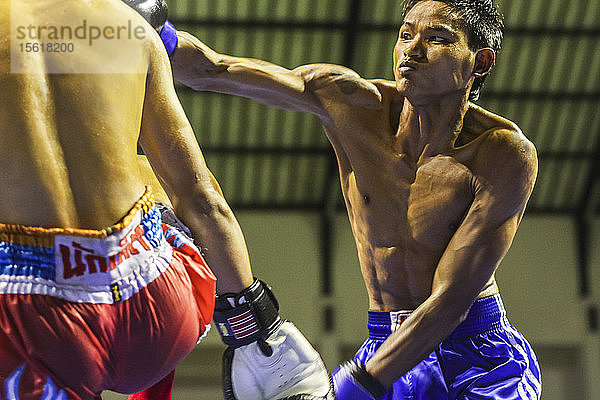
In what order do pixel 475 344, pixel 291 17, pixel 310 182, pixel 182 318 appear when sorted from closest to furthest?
pixel 182 318, pixel 475 344, pixel 291 17, pixel 310 182

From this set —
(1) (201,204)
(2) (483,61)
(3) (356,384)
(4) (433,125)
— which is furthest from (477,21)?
(1) (201,204)

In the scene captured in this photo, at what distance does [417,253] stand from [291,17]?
223 inches

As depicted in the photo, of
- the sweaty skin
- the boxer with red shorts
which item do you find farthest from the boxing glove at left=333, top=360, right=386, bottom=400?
the sweaty skin

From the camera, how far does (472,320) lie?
2.99m

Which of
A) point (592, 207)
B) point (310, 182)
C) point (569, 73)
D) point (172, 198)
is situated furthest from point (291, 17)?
point (172, 198)

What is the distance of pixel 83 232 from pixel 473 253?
1.71 metres

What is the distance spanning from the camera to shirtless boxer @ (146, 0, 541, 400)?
284cm

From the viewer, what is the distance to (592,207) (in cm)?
967

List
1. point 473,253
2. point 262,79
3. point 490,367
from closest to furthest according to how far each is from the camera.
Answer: point 473,253, point 490,367, point 262,79

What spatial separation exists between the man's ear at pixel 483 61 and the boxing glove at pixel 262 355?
1.76 metres

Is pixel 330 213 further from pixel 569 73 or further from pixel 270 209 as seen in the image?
pixel 569 73

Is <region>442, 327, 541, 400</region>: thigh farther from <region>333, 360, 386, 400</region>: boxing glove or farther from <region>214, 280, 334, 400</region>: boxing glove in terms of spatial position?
<region>214, 280, 334, 400</region>: boxing glove

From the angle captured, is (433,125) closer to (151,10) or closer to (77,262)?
(151,10)

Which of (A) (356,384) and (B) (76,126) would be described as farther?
(A) (356,384)
